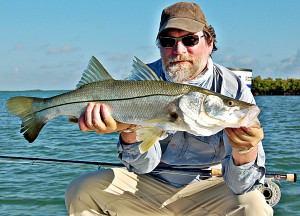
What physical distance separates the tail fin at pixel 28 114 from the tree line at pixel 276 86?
221 ft

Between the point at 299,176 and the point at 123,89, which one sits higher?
the point at 123,89

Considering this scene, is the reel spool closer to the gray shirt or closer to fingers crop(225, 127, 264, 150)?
the gray shirt

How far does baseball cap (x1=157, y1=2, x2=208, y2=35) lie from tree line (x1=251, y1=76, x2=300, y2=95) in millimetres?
66354

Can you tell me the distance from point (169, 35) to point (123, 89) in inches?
37.0

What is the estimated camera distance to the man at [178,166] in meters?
4.07

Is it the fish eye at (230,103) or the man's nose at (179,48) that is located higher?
the man's nose at (179,48)

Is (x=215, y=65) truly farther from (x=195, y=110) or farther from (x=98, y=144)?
(x=98, y=144)

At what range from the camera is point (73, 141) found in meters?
14.9

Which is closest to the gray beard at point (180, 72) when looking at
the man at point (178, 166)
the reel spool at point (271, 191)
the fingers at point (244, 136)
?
the man at point (178, 166)

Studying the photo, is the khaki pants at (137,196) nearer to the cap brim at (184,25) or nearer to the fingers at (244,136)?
the fingers at (244,136)

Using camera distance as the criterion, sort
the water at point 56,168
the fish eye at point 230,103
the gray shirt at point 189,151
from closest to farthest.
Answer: the fish eye at point 230,103 < the gray shirt at point 189,151 < the water at point 56,168

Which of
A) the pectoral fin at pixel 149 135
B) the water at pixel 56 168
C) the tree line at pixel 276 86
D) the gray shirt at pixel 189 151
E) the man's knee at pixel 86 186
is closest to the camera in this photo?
the pectoral fin at pixel 149 135

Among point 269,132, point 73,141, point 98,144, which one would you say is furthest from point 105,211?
point 269,132

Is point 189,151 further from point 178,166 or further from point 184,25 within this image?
point 184,25
